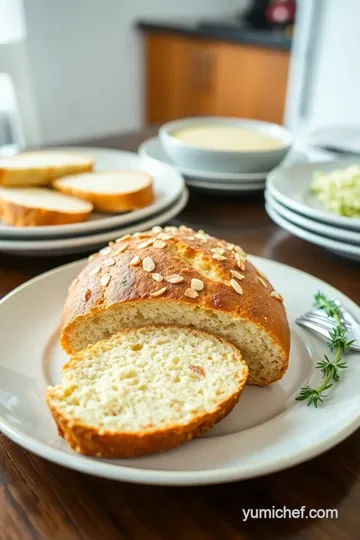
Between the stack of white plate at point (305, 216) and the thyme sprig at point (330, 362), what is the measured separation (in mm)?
252

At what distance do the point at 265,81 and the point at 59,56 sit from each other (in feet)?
5.20

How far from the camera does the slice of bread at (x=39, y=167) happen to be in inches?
61.4

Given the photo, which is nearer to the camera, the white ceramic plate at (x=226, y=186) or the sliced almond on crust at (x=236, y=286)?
the sliced almond on crust at (x=236, y=286)

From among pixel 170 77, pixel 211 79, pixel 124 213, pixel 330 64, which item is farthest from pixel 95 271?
pixel 170 77

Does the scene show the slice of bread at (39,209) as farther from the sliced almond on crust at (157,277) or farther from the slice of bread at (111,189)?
the sliced almond on crust at (157,277)

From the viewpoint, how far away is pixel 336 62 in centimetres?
324

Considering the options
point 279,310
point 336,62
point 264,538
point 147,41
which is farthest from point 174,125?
point 147,41

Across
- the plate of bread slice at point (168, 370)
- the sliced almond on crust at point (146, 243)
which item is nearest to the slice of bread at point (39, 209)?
the plate of bread slice at point (168, 370)

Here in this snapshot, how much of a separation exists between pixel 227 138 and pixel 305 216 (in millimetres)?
635

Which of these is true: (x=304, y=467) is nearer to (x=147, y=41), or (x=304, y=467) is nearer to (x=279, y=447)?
(x=279, y=447)

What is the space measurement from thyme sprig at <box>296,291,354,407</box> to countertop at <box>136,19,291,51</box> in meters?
3.07

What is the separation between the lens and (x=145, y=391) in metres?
0.81

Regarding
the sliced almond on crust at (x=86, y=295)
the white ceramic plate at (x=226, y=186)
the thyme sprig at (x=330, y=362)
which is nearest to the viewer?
the thyme sprig at (x=330, y=362)

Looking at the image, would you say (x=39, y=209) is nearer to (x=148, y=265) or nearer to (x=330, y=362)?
(x=148, y=265)
